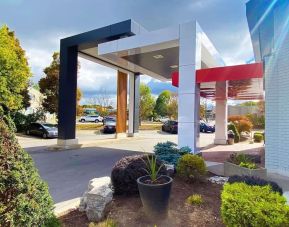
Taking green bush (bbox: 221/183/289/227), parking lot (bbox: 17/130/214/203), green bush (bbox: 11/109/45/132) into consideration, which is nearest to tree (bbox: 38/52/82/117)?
green bush (bbox: 11/109/45/132)

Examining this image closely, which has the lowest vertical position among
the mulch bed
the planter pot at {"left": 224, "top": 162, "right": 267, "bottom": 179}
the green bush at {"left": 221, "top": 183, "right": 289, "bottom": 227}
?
the mulch bed

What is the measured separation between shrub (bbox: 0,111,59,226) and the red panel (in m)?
7.29

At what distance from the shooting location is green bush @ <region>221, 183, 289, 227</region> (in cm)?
313

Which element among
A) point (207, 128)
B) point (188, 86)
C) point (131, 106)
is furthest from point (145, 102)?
point (188, 86)

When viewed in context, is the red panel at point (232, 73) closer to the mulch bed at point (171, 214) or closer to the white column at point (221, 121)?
the mulch bed at point (171, 214)

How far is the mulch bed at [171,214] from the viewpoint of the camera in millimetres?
4242

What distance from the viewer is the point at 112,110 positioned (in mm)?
54844

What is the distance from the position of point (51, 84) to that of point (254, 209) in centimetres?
2551

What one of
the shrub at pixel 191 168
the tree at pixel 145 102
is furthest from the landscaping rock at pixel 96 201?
the tree at pixel 145 102

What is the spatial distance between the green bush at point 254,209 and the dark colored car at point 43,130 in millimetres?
20207

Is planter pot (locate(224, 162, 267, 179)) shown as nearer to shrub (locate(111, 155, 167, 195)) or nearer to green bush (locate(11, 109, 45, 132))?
shrub (locate(111, 155, 167, 195))

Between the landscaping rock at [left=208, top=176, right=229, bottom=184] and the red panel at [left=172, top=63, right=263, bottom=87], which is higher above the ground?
the red panel at [left=172, top=63, right=263, bottom=87]

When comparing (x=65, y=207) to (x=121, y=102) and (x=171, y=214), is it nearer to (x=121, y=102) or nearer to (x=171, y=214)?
(x=171, y=214)

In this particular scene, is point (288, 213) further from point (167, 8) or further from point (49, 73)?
point (49, 73)
